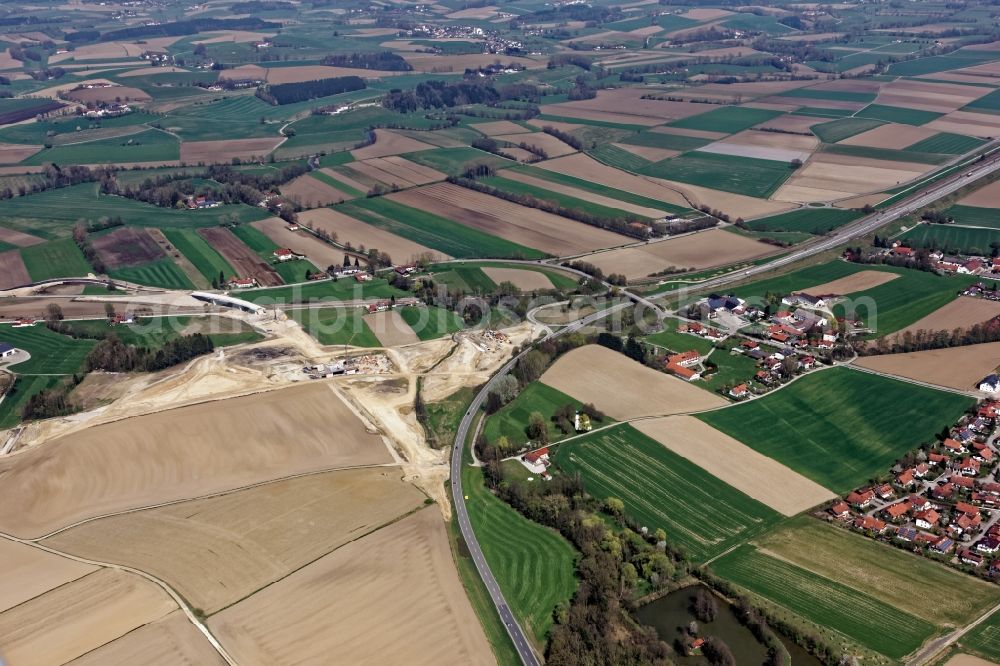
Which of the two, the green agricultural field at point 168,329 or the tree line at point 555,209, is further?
the tree line at point 555,209

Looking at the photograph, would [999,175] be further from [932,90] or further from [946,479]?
[946,479]

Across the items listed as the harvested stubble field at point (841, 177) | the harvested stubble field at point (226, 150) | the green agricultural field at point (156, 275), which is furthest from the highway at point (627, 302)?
the harvested stubble field at point (226, 150)

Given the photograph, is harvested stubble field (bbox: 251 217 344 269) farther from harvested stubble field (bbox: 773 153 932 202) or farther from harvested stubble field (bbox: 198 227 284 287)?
harvested stubble field (bbox: 773 153 932 202)

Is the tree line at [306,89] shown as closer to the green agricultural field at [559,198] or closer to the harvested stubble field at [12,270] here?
the green agricultural field at [559,198]

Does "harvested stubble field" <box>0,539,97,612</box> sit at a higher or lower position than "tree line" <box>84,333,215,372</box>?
lower

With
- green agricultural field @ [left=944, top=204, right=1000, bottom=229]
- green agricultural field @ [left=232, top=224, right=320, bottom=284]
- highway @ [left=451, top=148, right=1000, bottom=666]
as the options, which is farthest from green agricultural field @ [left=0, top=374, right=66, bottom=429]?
green agricultural field @ [left=944, top=204, right=1000, bottom=229]

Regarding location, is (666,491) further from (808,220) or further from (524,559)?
(808,220)

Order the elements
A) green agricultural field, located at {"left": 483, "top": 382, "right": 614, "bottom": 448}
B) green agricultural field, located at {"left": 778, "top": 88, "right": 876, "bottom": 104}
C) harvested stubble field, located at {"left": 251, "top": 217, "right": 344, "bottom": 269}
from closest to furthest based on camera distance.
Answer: green agricultural field, located at {"left": 483, "top": 382, "right": 614, "bottom": 448} → harvested stubble field, located at {"left": 251, "top": 217, "right": 344, "bottom": 269} → green agricultural field, located at {"left": 778, "top": 88, "right": 876, "bottom": 104}

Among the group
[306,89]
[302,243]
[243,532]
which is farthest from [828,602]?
[306,89]
